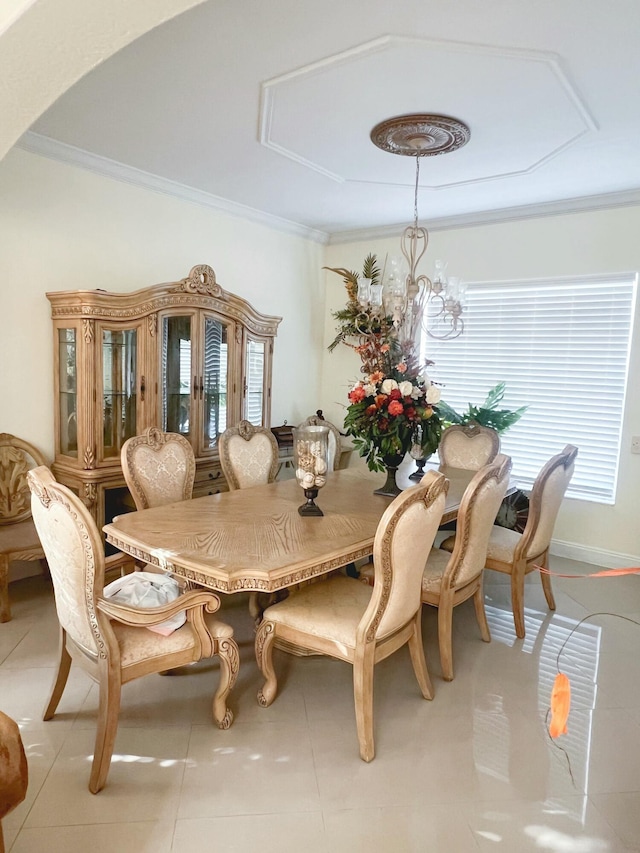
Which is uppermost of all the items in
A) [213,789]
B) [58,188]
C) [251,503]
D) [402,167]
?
[402,167]

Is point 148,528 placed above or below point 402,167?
below

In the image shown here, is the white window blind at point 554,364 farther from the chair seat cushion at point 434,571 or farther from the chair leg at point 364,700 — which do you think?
the chair leg at point 364,700

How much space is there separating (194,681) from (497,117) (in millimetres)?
3119

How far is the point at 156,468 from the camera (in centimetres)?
306

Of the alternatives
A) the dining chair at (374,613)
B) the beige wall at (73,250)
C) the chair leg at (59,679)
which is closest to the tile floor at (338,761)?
the chair leg at (59,679)

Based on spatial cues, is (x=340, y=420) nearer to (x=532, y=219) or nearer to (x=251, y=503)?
(x=532, y=219)

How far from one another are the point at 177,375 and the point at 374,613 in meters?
2.42

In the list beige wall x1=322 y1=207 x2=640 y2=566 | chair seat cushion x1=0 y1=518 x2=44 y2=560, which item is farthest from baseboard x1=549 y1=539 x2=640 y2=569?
chair seat cushion x1=0 y1=518 x2=44 y2=560

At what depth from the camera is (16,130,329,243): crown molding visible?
130 inches

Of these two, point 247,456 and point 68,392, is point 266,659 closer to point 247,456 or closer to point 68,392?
point 247,456

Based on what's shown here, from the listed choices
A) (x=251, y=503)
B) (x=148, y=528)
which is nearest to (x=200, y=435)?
(x=251, y=503)

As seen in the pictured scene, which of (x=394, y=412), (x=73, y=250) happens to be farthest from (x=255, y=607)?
(x=73, y=250)

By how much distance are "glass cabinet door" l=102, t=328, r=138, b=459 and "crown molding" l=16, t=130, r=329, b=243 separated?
1108 millimetres

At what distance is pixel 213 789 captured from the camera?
1917 millimetres
